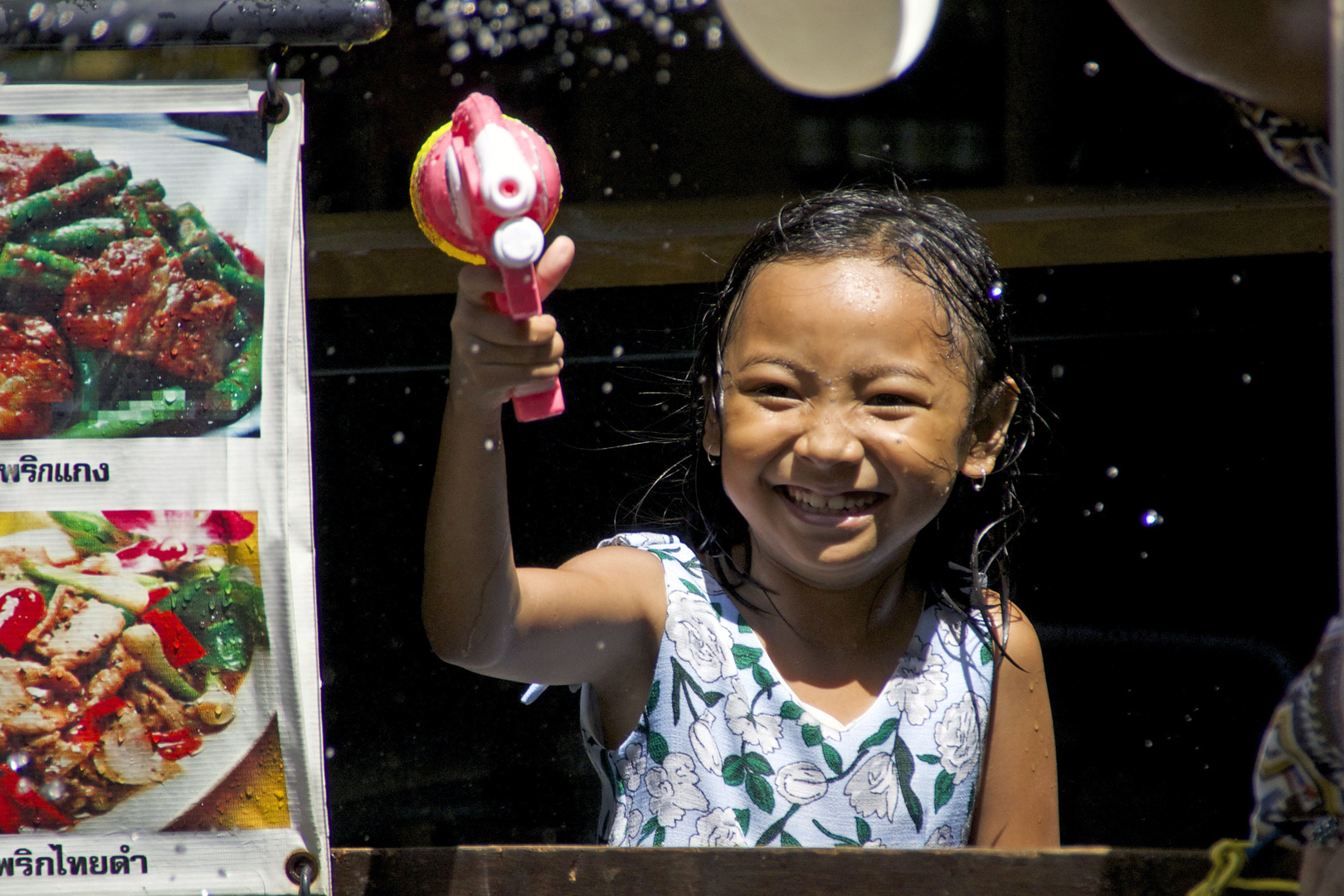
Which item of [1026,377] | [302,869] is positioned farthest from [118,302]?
[1026,377]

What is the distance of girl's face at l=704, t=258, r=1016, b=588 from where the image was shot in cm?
153

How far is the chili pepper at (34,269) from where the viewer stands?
1375mm

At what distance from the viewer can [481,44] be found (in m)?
2.23

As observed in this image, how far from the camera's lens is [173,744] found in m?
1.36

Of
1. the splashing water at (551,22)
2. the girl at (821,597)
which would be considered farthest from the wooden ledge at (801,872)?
the splashing water at (551,22)

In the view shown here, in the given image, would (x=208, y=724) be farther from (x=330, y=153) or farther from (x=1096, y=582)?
(x=1096, y=582)

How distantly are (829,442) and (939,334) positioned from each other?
260mm

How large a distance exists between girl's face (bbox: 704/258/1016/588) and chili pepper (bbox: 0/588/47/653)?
0.85m

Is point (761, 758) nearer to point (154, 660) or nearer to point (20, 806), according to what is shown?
point (154, 660)

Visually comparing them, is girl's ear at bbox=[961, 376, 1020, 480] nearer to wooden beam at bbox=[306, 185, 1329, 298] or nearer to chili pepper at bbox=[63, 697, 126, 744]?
wooden beam at bbox=[306, 185, 1329, 298]

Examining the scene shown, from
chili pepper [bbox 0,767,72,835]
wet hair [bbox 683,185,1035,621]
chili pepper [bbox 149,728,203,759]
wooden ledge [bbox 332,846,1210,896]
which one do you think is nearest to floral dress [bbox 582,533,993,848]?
wet hair [bbox 683,185,1035,621]

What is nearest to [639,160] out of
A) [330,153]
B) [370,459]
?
[330,153]

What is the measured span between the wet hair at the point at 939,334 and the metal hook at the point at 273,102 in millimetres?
659

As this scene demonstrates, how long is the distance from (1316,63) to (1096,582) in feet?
5.95
